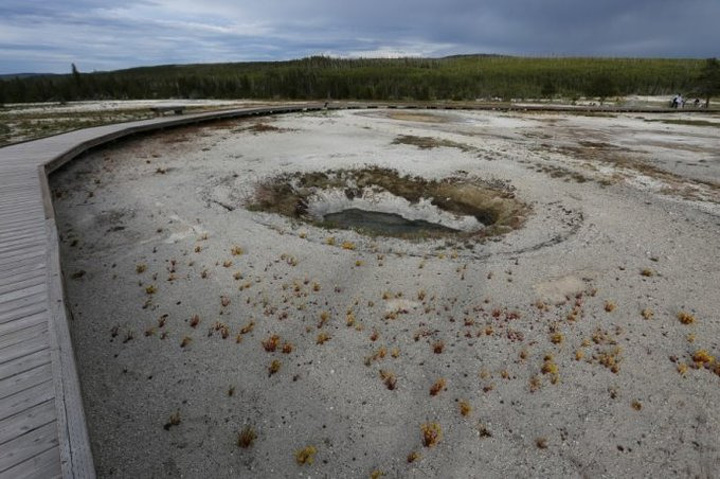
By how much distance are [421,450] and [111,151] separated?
76.7ft

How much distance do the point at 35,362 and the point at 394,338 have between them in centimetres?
569

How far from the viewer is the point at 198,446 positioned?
558cm

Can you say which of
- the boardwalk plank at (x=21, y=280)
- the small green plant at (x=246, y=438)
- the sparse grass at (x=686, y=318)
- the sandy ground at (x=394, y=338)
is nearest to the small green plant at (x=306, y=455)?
the sandy ground at (x=394, y=338)

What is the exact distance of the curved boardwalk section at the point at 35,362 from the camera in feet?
11.8

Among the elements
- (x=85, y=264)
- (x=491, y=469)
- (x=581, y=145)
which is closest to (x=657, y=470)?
(x=491, y=469)

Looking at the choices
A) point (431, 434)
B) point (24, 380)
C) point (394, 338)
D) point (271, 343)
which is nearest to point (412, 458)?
point (431, 434)

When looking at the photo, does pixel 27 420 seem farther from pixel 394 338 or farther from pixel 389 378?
pixel 394 338

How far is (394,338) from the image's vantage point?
A: 785 cm

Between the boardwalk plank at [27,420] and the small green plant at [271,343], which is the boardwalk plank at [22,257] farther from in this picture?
the small green plant at [271,343]

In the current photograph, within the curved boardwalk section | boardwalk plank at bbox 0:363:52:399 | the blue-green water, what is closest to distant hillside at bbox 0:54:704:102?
the blue-green water

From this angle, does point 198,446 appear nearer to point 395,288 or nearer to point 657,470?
point 395,288

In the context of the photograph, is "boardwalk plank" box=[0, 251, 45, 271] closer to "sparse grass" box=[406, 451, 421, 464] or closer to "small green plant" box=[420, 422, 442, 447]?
"sparse grass" box=[406, 451, 421, 464]

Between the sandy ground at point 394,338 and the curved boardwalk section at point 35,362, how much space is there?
48.5 inches

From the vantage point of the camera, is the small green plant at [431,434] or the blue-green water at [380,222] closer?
the small green plant at [431,434]
